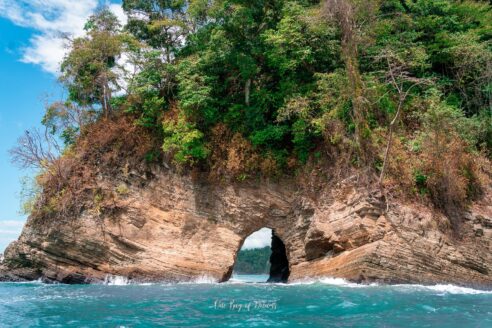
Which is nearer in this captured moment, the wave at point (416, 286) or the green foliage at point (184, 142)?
the wave at point (416, 286)

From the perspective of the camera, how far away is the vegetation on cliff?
1669 cm

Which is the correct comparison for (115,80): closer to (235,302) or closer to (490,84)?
(235,302)

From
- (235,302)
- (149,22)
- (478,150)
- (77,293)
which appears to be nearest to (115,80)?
(149,22)

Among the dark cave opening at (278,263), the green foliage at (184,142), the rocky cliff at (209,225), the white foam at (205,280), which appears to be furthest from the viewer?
the dark cave opening at (278,263)

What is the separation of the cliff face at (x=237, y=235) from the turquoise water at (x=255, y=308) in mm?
2059

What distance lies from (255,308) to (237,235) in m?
8.40

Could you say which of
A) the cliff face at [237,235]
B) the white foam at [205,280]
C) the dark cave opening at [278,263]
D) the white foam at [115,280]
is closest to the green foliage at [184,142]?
the cliff face at [237,235]

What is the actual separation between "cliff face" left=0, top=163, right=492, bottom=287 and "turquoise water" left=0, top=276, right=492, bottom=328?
206 cm

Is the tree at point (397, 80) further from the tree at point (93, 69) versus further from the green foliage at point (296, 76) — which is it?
the tree at point (93, 69)

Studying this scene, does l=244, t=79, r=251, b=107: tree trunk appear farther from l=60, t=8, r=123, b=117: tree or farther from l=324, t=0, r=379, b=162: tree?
l=60, t=8, r=123, b=117: tree

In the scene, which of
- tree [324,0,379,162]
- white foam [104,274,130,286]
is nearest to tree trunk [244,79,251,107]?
tree [324,0,379,162]

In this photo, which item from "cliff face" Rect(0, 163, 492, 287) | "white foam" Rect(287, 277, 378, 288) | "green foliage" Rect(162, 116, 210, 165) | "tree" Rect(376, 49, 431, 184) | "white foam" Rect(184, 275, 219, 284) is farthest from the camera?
"green foliage" Rect(162, 116, 210, 165)

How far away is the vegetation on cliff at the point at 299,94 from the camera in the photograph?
657 inches

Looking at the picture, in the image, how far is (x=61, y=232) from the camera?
17422mm
